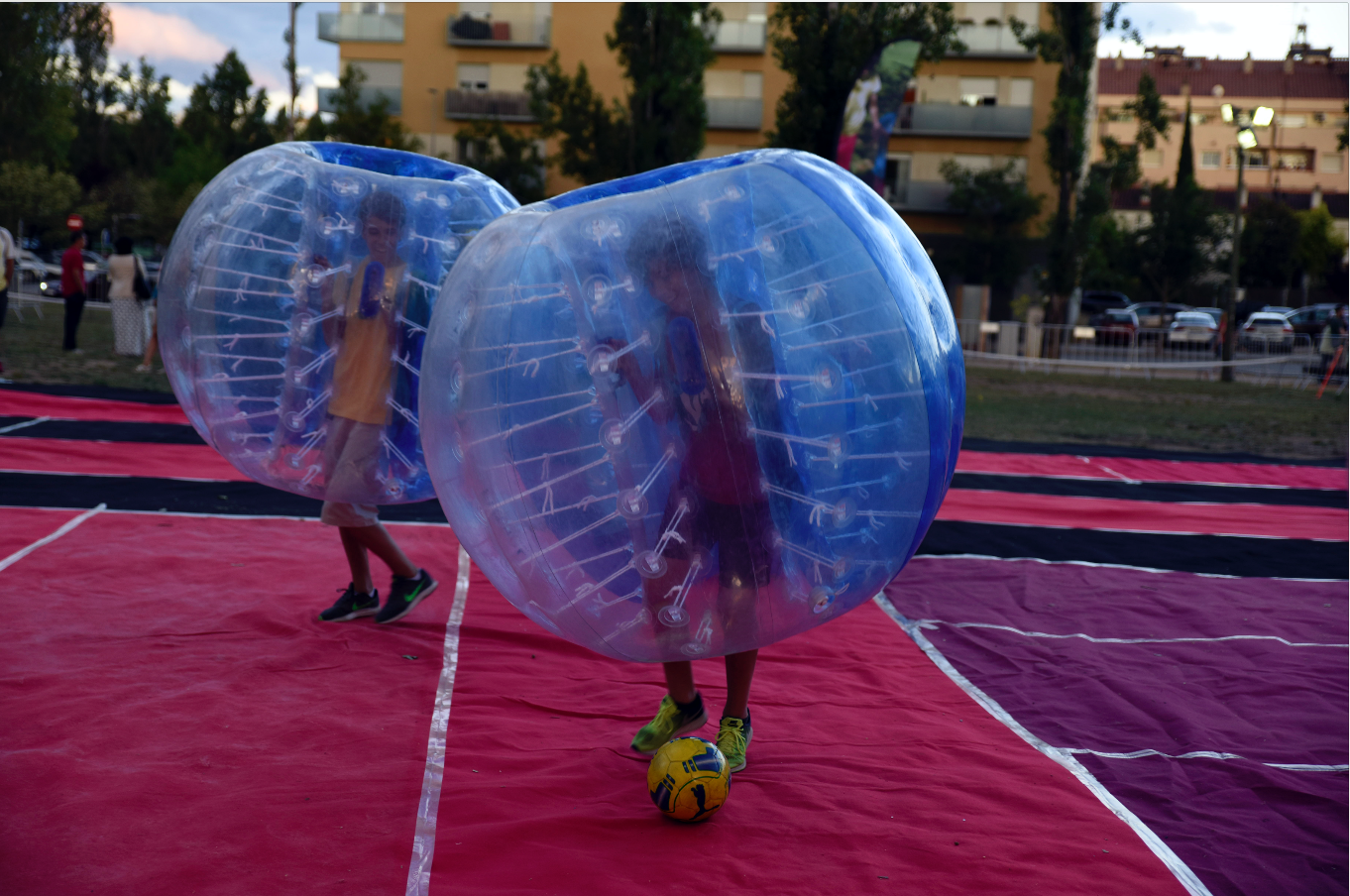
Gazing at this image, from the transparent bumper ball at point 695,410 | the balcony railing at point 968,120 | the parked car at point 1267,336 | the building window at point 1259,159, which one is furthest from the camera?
the building window at point 1259,159

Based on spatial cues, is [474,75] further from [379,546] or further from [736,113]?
[379,546]

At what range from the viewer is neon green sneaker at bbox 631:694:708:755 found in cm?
372

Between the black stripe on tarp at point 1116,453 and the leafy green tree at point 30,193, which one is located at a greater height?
the leafy green tree at point 30,193

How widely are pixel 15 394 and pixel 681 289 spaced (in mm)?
10253

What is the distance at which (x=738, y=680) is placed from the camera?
12.0ft

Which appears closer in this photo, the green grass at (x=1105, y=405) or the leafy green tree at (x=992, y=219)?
the green grass at (x=1105, y=405)

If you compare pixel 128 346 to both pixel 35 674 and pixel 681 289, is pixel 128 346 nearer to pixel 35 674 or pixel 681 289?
pixel 35 674

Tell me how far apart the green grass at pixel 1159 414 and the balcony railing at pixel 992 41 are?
2131cm

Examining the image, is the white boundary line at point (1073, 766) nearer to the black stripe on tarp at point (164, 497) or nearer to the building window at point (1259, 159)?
the black stripe on tarp at point (164, 497)

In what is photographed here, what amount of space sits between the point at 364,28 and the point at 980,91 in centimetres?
2373

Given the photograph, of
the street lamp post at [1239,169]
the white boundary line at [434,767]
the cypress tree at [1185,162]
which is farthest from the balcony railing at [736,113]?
the white boundary line at [434,767]

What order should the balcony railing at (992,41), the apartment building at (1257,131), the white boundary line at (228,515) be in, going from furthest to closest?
the apartment building at (1257,131) → the balcony railing at (992,41) → the white boundary line at (228,515)

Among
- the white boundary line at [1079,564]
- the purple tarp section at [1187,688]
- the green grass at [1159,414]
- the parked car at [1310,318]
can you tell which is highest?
the parked car at [1310,318]

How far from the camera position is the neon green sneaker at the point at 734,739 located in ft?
11.8
